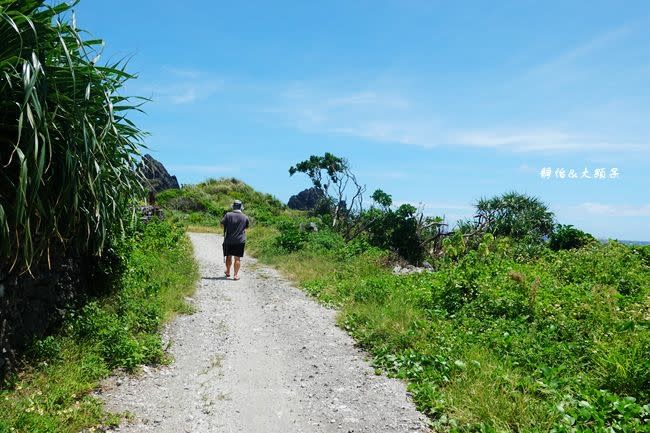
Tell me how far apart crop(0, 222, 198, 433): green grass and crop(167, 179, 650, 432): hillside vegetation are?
10.8 ft

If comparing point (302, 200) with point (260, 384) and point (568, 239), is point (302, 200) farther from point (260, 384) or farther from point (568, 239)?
point (260, 384)

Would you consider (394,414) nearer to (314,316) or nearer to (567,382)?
(567,382)

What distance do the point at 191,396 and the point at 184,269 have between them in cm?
681

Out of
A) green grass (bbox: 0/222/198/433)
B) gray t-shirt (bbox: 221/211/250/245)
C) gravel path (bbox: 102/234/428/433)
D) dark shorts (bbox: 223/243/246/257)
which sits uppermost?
gray t-shirt (bbox: 221/211/250/245)

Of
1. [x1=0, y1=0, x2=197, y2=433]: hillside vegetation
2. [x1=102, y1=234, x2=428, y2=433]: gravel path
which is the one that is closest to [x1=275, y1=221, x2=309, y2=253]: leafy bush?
[x1=102, y1=234, x2=428, y2=433]: gravel path

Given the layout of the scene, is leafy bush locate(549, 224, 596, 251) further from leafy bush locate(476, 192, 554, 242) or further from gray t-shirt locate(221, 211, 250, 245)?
gray t-shirt locate(221, 211, 250, 245)

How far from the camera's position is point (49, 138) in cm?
444

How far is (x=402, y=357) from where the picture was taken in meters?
6.57

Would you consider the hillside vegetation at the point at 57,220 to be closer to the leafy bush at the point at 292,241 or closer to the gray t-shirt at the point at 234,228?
the gray t-shirt at the point at 234,228

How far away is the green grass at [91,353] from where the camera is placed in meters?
4.30

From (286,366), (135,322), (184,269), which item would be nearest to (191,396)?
(286,366)

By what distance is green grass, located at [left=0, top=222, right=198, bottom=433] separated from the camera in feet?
14.1

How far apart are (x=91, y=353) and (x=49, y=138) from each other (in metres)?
2.70

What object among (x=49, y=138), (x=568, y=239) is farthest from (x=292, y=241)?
(x=49, y=138)
